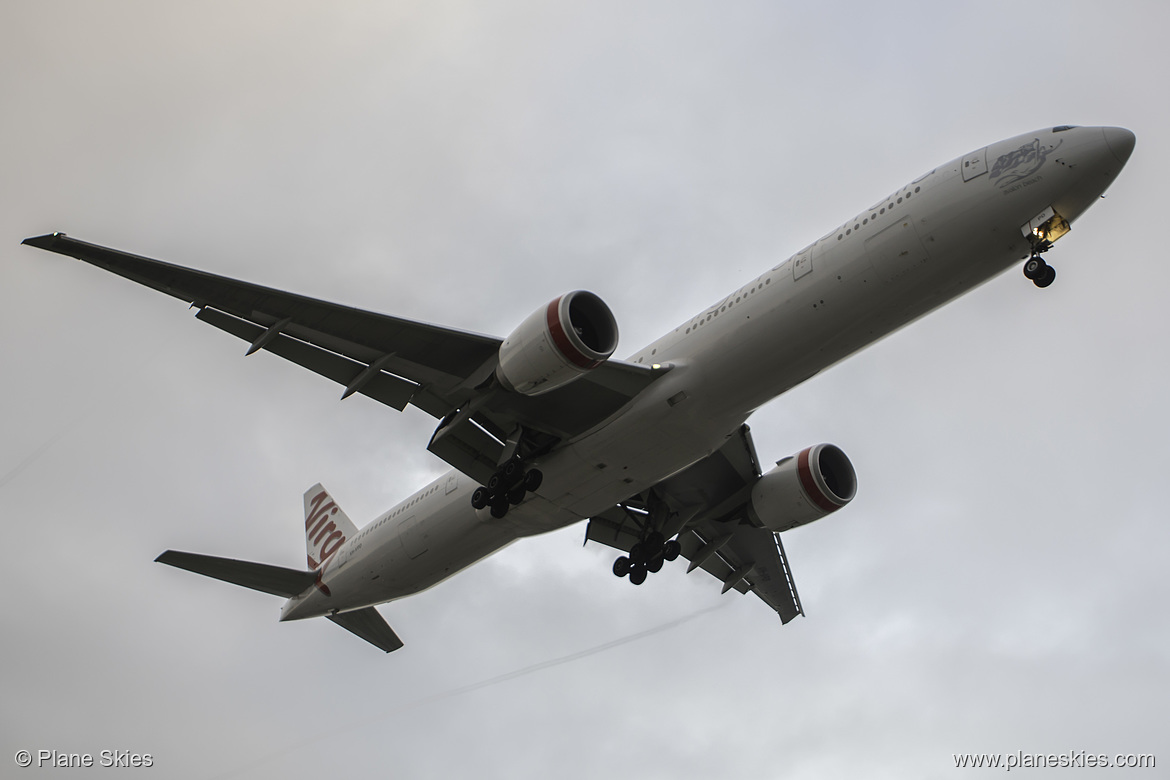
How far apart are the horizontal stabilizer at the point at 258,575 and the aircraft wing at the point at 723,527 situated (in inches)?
308

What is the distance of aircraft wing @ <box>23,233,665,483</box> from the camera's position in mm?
16531

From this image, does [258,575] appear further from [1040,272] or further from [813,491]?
[1040,272]

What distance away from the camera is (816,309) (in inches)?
624

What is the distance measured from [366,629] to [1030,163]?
68.0 ft

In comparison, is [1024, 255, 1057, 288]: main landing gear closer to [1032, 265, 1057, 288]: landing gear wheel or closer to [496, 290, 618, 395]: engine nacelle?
[1032, 265, 1057, 288]: landing gear wheel

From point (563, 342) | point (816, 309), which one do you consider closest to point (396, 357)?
point (563, 342)

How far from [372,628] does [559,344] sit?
14446 mm

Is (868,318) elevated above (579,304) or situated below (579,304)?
above

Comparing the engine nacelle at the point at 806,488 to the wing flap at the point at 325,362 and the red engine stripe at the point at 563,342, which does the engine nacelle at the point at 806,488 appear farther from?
the wing flap at the point at 325,362

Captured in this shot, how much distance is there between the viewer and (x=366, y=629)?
26.2 meters

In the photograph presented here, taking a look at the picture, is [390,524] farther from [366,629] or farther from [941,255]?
[941,255]

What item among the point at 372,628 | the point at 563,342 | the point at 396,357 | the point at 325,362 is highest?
the point at 563,342

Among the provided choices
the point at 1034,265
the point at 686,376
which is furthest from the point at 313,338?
the point at 1034,265

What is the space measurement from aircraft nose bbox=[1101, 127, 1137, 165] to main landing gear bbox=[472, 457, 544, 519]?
11478 mm
